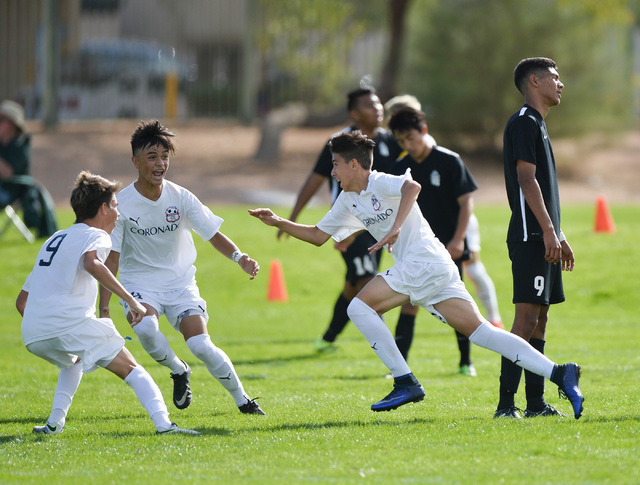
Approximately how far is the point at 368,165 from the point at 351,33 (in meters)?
26.1

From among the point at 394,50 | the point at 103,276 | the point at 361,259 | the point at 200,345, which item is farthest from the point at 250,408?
the point at 394,50

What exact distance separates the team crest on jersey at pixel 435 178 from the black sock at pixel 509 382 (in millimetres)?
2217

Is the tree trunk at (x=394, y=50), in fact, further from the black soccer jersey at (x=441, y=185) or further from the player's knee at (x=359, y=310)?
the player's knee at (x=359, y=310)

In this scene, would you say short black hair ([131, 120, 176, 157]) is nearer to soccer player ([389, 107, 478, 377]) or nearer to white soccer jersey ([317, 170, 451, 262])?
white soccer jersey ([317, 170, 451, 262])

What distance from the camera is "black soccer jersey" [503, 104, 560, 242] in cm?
621

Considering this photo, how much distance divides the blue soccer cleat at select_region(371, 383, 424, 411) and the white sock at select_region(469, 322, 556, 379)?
1.60 ft

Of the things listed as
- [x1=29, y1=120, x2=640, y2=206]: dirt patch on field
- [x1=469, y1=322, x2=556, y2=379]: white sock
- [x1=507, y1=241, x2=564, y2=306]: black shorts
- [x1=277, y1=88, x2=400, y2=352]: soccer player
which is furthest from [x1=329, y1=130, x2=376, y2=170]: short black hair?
[x1=29, y1=120, x2=640, y2=206]: dirt patch on field

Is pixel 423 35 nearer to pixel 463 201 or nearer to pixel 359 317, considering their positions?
pixel 463 201

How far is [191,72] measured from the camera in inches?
1237

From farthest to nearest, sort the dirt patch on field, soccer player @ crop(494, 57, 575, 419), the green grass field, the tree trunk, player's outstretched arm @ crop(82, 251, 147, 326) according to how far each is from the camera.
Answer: the tree trunk → the dirt patch on field → soccer player @ crop(494, 57, 575, 419) → player's outstretched arm @ crop(82, 251, 147, 326) → the green grass field

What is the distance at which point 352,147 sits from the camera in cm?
648

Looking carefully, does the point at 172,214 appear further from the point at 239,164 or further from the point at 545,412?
the point at 239,164

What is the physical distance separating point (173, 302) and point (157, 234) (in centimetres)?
47

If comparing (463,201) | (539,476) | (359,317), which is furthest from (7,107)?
(539,476)
